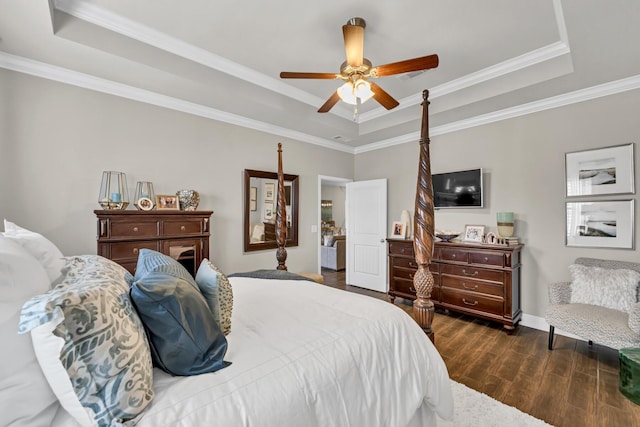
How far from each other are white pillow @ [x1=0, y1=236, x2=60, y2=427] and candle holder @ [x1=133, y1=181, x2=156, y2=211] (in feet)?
7.50

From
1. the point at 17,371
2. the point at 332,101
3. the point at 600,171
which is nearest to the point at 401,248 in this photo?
the point at 600,171

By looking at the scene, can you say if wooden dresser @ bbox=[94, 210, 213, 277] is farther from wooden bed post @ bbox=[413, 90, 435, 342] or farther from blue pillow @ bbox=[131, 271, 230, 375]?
wooden bed post @ bbox=[413, 90, 435, 342]

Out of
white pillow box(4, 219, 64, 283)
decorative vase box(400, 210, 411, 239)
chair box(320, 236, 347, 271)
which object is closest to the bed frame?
white pillow box(4, 219, 64, 283)

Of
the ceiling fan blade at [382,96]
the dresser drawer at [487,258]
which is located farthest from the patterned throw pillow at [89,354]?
the dresser drawer at [487,258]

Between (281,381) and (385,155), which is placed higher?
(385,155)

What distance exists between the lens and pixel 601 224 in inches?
115

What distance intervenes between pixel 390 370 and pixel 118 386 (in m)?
Result: 1.08

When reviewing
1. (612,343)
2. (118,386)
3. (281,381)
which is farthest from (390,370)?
(612,343)

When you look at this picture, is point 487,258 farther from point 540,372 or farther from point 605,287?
point 540,372

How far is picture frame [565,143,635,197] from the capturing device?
2.82 m

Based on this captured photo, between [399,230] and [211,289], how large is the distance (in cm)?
366

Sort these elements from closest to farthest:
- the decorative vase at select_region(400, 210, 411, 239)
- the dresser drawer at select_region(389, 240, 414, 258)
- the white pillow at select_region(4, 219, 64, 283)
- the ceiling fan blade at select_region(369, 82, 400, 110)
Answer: the white pillow at select_region(4, 219, 64, 283), the ceiling fan blade at select_region(369, 82, 400, 110), the dresser drawer at select_region(389, 240, 414, 258), the decorative vase at select_region(400, 210, 411, 239)

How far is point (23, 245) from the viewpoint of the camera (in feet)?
3.42

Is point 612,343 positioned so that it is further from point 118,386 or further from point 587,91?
point 118,386
